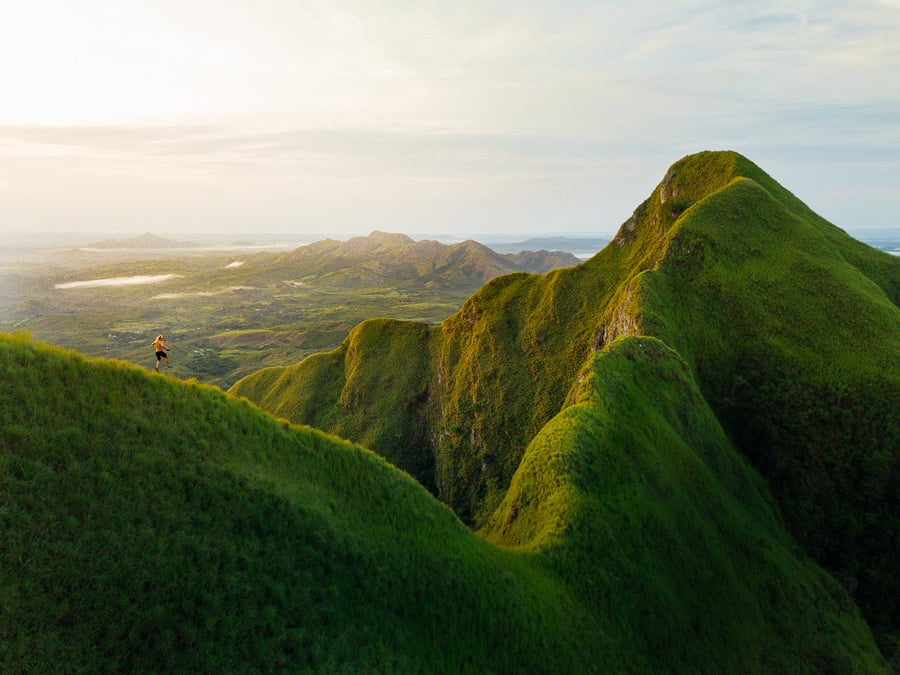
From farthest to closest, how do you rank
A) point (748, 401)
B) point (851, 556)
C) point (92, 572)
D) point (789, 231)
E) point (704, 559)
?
1. point (789, 231)
2. point (748, 401)
3. point (851, 556)
4. point (704, 559)
5. point (92, 572)

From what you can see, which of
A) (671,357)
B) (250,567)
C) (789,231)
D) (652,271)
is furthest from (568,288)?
(250,567)

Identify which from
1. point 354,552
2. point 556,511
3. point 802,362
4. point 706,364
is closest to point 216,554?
point 354,552

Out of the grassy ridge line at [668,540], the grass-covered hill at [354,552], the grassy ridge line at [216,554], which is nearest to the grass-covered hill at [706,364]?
the grassy ridge line at [668,540]

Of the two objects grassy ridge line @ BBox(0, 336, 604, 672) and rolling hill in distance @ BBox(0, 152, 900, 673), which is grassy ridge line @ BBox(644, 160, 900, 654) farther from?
grassy ridge line @ BBox(0, 336, 604, 672)

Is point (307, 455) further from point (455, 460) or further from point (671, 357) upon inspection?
point (455, 460)

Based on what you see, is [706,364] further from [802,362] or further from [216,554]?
[216,554]

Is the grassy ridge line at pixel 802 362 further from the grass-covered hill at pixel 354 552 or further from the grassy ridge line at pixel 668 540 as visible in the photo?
the grass-covered hill at pixel 354 552
